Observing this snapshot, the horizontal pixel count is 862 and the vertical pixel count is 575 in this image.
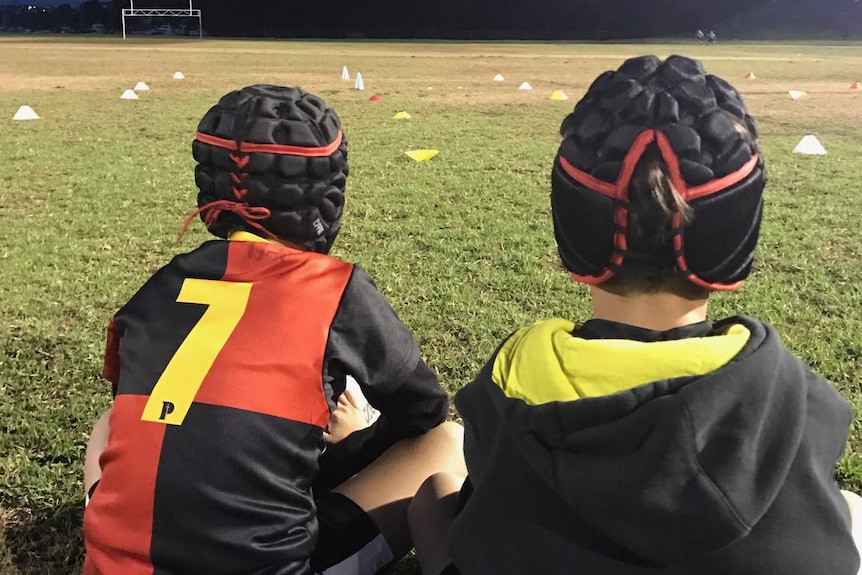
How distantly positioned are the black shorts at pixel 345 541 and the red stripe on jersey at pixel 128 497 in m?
0.26

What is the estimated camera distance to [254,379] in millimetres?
1521

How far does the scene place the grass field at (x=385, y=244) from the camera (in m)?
2.84

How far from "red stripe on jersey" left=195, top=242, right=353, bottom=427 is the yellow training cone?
5.64m

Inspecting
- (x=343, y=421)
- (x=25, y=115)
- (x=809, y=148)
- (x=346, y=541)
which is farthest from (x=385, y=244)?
(x=25, y=115)

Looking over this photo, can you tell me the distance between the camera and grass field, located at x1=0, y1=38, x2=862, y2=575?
284cm

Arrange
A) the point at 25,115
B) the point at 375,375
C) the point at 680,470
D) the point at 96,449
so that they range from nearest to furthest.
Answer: the point at 680,470, the point at 375,375, the point at 96,449, the point at 25,115

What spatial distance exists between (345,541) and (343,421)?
339 mm

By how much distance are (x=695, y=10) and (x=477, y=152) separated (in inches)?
1793

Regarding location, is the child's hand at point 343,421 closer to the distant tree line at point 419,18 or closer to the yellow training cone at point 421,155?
the yellow training cone at point 421,155

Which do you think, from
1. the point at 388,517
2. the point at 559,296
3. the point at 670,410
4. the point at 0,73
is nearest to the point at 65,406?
the point at 388,517

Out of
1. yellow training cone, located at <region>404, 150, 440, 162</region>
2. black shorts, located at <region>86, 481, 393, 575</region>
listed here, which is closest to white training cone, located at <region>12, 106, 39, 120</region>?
yellow training cone, located at <region>404, 150, 440, 162</region>

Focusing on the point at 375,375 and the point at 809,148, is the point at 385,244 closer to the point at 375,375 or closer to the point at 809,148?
the point at 375,375

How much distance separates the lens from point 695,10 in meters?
48.0

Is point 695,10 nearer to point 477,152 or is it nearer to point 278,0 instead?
point 278,0
